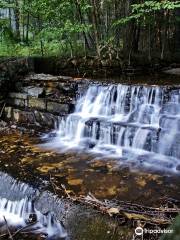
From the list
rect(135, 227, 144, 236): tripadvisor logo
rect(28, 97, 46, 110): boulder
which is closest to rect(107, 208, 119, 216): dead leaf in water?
rect(135, 227, 144, 236): tripadvisor logo

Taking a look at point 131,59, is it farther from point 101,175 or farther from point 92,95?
point 101,175

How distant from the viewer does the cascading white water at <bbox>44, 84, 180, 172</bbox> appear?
6.14 meters

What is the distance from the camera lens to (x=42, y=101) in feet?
27.0

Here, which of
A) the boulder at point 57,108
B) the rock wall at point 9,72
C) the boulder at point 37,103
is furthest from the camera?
the rock wall at point 9,72

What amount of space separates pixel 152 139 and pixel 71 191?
2047mm

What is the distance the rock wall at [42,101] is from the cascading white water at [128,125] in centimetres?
28

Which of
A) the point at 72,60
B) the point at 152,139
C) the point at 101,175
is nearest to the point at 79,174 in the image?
the point at 101,175

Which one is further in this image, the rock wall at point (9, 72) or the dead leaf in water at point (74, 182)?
the rock wall at point (9, 72)

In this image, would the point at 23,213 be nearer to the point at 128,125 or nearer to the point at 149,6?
the point at 128,125

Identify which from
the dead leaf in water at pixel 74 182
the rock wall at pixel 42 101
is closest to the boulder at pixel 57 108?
the rock wall at pixel 42 101

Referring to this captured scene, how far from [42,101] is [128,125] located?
2.38 metres

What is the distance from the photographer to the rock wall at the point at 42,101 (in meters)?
7.96

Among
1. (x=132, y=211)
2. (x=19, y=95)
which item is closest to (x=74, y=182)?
(x=132, y=211)

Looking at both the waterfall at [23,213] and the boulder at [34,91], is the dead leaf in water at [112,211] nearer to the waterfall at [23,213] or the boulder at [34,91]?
the waterfall at [23,213]
